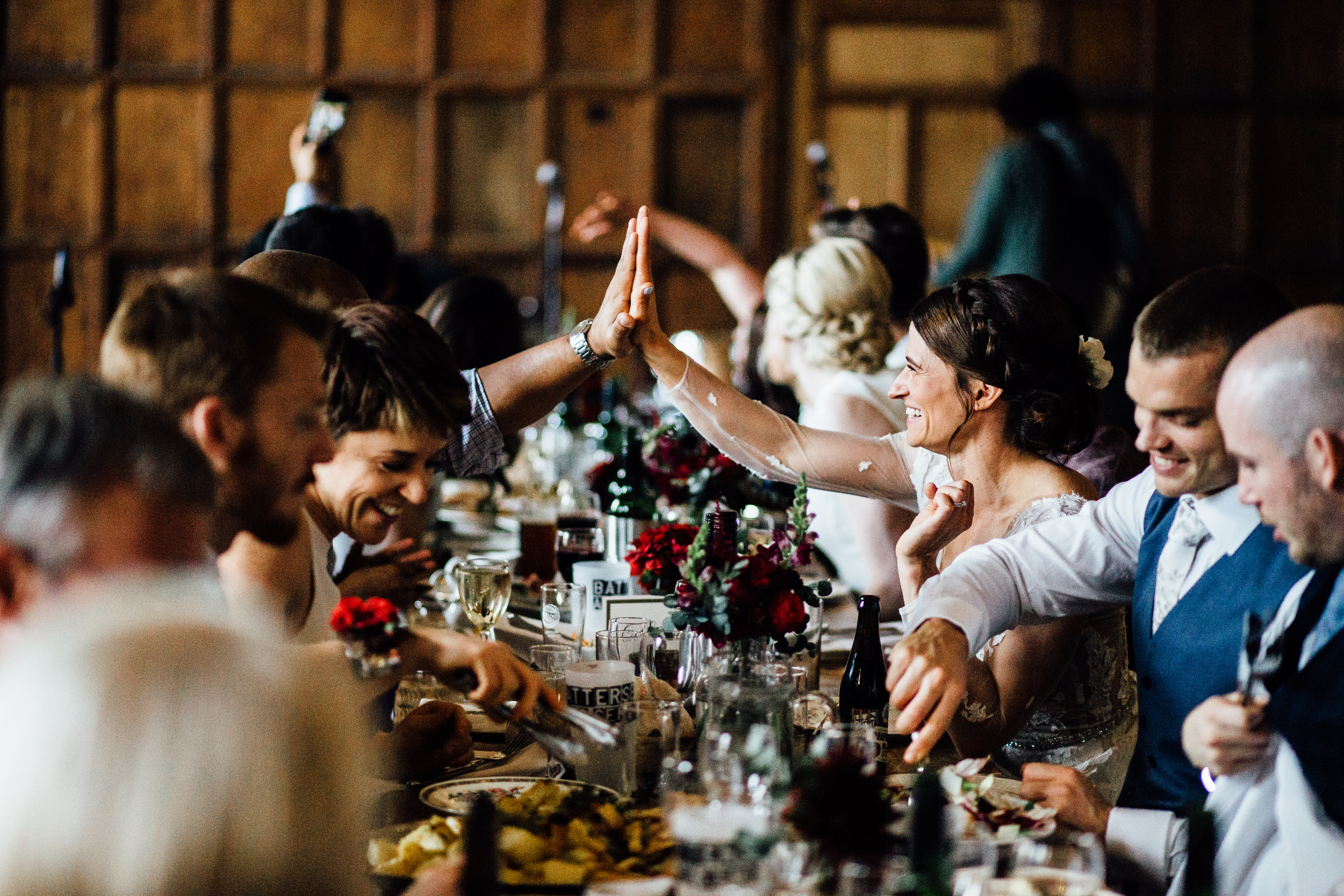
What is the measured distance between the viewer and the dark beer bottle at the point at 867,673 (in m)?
1.89

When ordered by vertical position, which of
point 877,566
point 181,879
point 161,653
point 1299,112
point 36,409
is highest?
point 1299,112

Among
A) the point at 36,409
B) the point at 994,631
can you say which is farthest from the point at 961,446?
the point at 36,409

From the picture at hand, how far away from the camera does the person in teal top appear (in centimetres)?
480

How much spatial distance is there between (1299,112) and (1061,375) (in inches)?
179

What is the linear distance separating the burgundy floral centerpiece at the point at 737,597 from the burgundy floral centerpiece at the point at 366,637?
0.44 meters

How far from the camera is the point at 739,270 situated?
4.75 m

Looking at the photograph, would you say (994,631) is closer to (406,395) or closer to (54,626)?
(406,395)

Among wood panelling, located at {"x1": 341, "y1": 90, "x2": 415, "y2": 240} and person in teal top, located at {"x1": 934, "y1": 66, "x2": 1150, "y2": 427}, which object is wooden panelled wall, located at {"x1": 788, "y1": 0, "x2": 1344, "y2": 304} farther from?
wood panelling, located at {"x1": 341, "y1": 90, "x2": 415, "y2": 240}

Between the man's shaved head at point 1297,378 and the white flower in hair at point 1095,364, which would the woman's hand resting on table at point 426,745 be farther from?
the white flower in hair at point 1095,364

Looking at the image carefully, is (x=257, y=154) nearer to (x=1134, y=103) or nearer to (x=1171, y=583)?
(x=1134, y=103)

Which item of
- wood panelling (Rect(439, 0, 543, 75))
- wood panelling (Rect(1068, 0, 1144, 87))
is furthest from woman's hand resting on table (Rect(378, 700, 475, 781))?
wood panelling (Rect(1068, 0, 1144, 87))

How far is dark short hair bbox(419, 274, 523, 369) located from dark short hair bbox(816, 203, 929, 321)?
981 mm

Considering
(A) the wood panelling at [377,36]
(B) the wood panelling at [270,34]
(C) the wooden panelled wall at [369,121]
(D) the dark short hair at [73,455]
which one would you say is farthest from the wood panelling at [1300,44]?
(D) the dark short hair at [73,455]

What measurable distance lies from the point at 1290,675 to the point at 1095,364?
0.86 m
